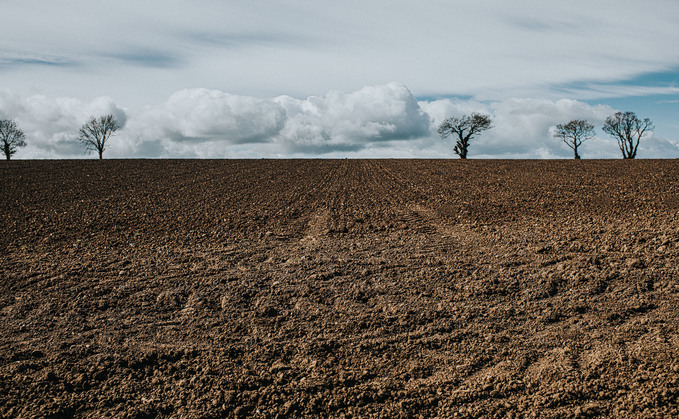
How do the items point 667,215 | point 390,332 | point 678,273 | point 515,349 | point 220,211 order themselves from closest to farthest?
point 515,349 < point 390,332 < point 678,273 < point 667,215 < point 220,211

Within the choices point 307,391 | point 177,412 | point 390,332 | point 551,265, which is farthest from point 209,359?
point 551,265

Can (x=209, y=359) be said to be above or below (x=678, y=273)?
below

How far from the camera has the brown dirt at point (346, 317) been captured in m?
4.38

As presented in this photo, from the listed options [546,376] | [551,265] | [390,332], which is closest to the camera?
[546,376]

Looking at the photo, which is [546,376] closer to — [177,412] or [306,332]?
[306,332]

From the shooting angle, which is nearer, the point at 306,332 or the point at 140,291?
the point at 306,332

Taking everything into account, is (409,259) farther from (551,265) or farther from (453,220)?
(453,220)

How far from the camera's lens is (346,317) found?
246 inches

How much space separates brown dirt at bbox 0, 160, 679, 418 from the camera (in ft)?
14.4

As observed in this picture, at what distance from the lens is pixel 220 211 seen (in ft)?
50.9

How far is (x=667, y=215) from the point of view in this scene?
39.7 feet

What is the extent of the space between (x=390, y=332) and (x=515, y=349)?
60.2 inches

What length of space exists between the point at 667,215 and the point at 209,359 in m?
12.7

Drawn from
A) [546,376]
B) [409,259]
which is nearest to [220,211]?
[409,259]
